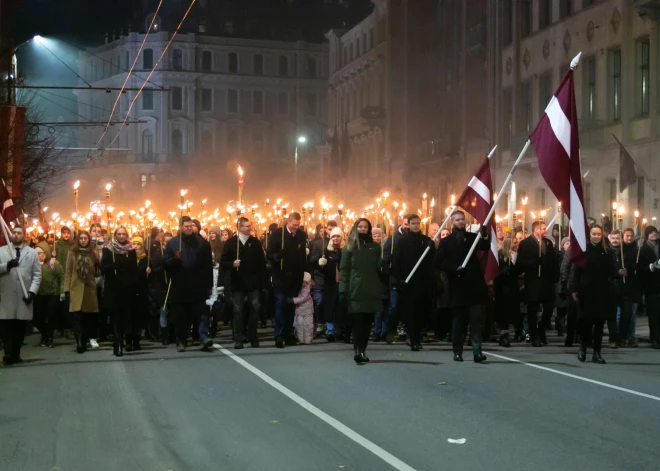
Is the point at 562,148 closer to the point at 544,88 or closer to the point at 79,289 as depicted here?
the point at 79,289

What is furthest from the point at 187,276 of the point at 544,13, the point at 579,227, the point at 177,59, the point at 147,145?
the point at 177,59

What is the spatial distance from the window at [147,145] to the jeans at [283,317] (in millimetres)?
98245

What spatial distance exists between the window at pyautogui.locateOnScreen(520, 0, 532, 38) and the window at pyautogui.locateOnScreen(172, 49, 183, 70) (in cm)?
7436

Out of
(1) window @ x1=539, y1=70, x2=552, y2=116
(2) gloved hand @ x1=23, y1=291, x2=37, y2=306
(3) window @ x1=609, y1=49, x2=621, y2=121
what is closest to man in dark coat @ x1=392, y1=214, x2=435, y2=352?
(2) gloved hand @ x1=23, y1=291, x2=37, y2=306

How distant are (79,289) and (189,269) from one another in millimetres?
1766

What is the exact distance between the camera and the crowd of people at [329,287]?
15547mm

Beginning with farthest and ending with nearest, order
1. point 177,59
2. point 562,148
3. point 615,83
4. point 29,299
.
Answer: point 177,59 → point 615,83 → point 29,299 → point 562,148

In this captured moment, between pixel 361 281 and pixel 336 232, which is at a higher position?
pixel 336 232

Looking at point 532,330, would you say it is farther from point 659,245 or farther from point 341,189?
point 341,189

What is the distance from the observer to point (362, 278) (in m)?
15.6

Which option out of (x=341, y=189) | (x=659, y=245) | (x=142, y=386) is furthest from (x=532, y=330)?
(x=341, y=189)

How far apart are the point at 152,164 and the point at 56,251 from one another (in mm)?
95104

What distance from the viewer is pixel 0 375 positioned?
48.0 ft

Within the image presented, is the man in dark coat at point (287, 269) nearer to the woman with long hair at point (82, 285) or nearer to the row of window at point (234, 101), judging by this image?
the woman with long hair at point (82, 285)
